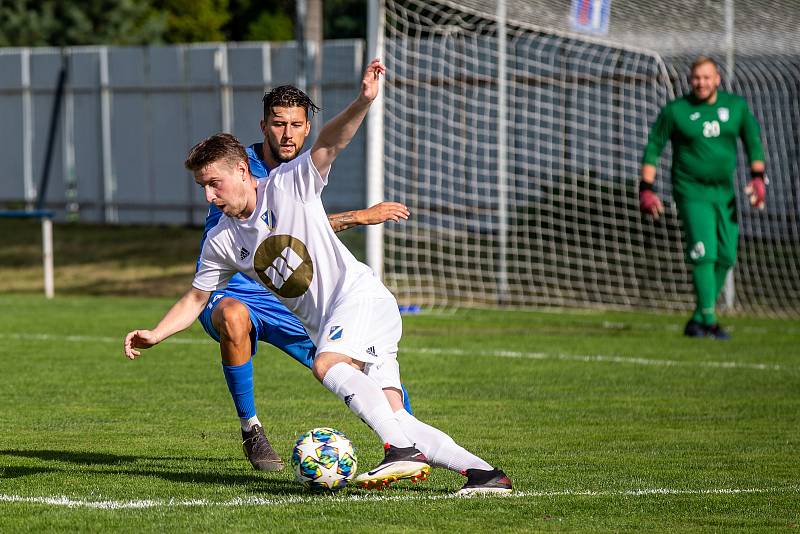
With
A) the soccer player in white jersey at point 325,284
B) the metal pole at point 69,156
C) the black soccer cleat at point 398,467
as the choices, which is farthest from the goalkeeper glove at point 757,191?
the metal pole at point 69,156

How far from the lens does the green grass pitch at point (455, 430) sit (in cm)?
533

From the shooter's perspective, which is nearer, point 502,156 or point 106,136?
point 502,156

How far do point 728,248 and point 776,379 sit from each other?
257cm

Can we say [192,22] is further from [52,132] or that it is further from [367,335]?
[367,335]

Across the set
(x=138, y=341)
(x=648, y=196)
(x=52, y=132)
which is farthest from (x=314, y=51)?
(x=138, y=341)

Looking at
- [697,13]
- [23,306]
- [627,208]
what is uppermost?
[697,13]

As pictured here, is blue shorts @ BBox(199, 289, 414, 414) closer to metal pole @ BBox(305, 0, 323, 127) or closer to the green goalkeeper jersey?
the green goalkeeper jersey

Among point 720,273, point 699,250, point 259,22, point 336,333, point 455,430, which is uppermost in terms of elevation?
point 259,22

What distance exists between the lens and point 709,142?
12.3 meters

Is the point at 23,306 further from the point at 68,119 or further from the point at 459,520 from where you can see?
the point at 459,520

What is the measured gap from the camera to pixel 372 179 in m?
14.6

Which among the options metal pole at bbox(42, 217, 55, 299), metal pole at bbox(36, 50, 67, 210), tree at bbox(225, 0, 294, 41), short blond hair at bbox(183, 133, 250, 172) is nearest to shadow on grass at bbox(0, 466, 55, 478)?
short blond hair at bbox(183, 133, 250, 172)

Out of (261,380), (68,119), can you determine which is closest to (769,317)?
(261,380)

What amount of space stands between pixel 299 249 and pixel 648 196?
6.82 metres
